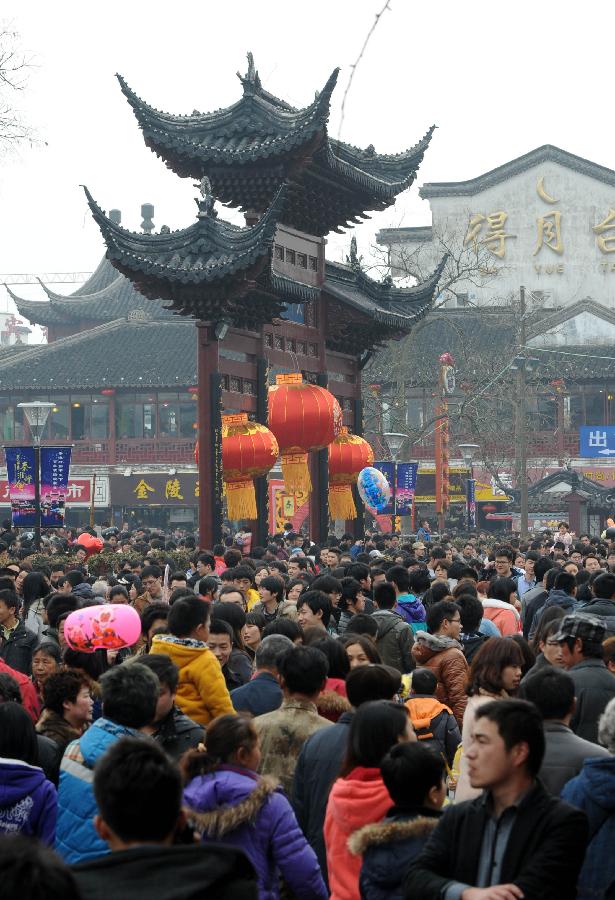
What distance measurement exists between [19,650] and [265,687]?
2833 mm

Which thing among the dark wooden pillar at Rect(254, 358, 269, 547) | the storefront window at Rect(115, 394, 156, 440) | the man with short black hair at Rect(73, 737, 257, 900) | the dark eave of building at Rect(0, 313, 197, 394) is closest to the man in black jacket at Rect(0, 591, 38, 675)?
the man with short black hair at Rect(73, 737, 257, 900)

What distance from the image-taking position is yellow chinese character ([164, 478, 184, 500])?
48.5 meters

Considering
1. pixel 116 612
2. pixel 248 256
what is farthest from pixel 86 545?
pixel 116 612

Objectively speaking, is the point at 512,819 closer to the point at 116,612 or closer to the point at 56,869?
the point at 56,869

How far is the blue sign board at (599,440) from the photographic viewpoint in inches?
1938

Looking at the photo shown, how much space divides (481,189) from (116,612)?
53662mm

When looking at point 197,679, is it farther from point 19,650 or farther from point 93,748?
point 19,650

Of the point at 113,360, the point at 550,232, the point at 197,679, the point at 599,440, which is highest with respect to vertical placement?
the point at 550,232

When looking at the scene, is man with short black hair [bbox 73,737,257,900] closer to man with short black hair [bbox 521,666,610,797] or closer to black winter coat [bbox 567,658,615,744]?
man with short black hair [bbox 521,666,610,797]

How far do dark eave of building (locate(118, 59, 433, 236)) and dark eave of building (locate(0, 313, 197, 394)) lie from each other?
25294 mm

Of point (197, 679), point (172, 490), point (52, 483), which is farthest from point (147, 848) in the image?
point (172, 490)

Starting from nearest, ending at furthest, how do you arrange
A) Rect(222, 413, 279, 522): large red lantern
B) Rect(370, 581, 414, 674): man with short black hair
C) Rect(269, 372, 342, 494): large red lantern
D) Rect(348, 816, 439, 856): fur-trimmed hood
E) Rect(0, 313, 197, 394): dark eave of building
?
Rect(348, 816, 439, 856): fur-trimmed hood, Rect(370, 581, 414, 674): man with short black hair, Rect(222, 413, 279, 522): large red lantern, Rect(269, 372, 342, 494): large red lantern, Rect(0, 313, 197, 394): dark eave of building

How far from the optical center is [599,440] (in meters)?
49.3

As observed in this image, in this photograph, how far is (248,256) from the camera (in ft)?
62.4
